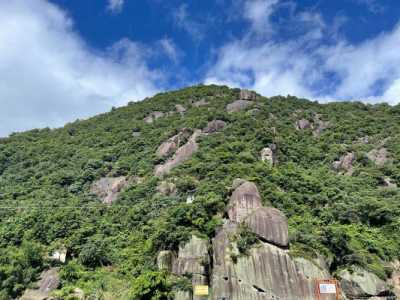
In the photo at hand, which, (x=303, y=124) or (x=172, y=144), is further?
(x=303, y=124)

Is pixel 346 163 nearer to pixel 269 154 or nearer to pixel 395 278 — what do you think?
pixel 269 154

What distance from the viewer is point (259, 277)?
2742 centimetres

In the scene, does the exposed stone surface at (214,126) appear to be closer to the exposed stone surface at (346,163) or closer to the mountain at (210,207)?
the mountain at (210,207)

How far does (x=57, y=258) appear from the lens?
1414 inches

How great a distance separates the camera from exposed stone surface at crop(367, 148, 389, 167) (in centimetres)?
4999

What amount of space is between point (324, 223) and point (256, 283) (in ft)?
40.2

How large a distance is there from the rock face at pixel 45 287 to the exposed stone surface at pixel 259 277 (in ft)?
49.4

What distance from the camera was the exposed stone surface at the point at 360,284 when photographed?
1109 inches

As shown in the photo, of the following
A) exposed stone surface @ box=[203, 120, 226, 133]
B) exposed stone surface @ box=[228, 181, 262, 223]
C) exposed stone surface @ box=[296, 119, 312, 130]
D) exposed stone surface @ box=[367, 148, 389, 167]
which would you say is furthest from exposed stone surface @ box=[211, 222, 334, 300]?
exposed stone surface @ box=[296, 119, 312, 130]

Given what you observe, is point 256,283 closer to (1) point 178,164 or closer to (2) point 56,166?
(1) point 178,164

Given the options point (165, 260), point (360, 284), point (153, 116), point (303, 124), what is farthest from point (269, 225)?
point (153, 116)

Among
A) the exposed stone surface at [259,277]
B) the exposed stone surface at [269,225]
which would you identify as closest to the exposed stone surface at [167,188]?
the exposed stone surface at [269,225]

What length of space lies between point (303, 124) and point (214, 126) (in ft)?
64.5

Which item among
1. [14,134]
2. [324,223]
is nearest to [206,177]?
[324,223]
